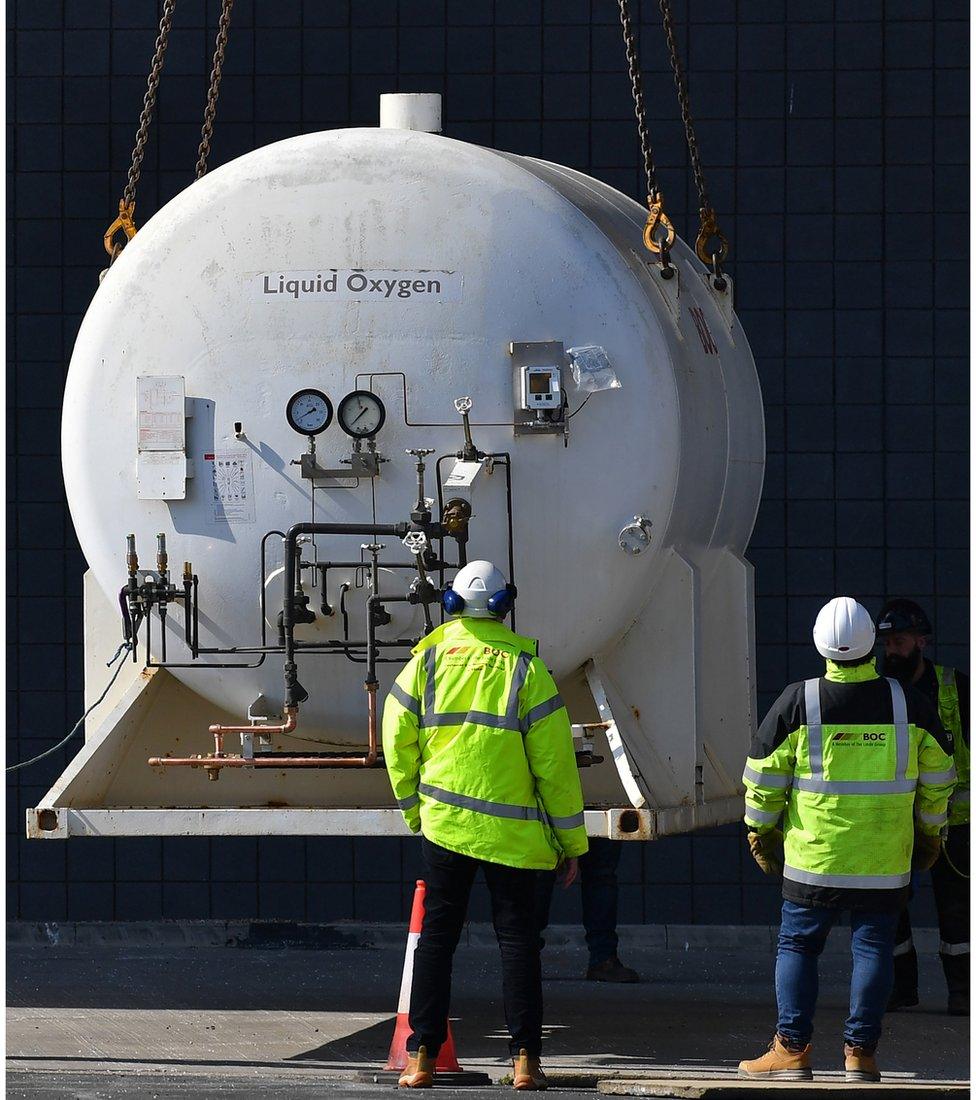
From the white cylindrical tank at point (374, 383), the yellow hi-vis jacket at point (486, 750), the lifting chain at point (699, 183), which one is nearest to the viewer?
the yellow hi-vis jacket at point (486, 750)

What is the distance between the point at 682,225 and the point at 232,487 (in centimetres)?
420

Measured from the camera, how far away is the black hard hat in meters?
8.40

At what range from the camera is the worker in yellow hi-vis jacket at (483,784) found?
642 centimetres

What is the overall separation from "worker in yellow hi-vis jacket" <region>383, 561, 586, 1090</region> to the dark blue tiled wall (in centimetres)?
397

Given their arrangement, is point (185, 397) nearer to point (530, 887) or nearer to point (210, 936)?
point (530, 887)

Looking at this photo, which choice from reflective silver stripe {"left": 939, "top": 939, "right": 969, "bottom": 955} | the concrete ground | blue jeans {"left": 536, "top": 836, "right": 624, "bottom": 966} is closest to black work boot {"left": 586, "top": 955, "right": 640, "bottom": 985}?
blue jeans {"left": 536, "top": 836, "right": 624, "bottom": 966}

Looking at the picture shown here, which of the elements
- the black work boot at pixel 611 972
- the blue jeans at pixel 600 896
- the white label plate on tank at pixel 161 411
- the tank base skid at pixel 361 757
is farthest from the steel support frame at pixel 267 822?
the black work boot at pixel 611 972

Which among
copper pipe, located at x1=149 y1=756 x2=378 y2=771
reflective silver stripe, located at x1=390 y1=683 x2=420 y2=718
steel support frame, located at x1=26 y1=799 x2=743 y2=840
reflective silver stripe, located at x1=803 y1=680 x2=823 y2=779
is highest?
reflective silver stripe, located at x1=390 y1=683 x2=420 y2=718

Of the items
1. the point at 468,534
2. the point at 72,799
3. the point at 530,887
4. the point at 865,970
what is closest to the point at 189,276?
the point at 468,534

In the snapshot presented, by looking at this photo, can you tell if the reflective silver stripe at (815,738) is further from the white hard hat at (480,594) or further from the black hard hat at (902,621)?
the black hard hat at (902,621)

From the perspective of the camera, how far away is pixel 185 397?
23.3ft

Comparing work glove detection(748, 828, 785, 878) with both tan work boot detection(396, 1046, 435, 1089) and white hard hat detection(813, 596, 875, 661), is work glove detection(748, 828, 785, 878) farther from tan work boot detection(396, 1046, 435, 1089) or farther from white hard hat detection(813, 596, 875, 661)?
tan work boot detection(396, 1046, 435, 1089)

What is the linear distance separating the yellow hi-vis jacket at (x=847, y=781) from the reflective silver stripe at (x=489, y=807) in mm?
808

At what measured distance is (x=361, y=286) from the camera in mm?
7027
